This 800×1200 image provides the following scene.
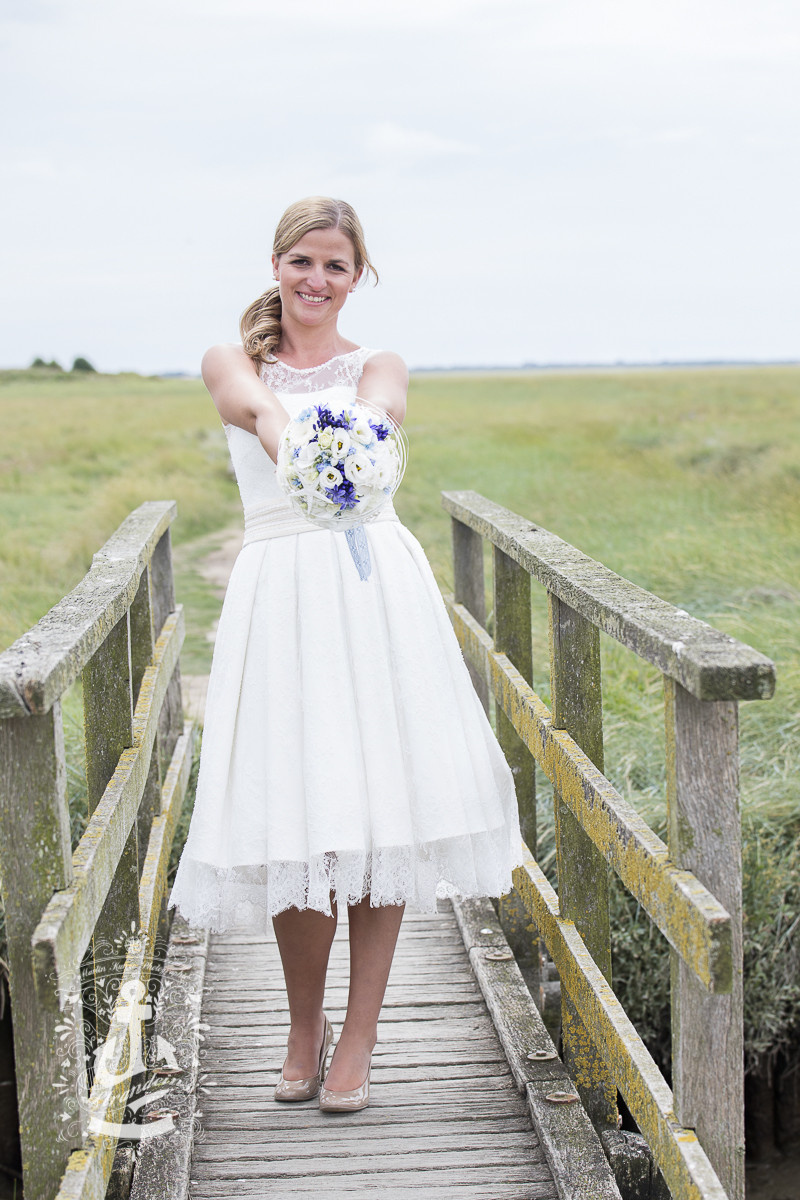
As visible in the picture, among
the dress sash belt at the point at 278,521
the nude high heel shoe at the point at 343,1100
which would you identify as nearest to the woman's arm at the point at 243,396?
the dress sash belt at the point at 278,521

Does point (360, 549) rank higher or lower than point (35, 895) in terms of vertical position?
higher

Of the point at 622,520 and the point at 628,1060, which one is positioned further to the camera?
the point at 622,520

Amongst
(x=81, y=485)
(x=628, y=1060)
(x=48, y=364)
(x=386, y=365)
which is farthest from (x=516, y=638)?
(x=48, y=364)

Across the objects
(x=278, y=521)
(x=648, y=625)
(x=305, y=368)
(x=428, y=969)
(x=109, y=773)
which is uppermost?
(x=305, y=368)

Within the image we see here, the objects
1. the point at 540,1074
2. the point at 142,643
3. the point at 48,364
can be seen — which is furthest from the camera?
the point at 48,364

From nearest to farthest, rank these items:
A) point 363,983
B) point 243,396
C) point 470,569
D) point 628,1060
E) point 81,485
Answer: point 628,1060
point 243,396
point 363,983
point 470,569
point 81,485

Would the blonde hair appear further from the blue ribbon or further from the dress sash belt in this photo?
the blue ribbon

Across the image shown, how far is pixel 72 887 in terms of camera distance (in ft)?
6.72

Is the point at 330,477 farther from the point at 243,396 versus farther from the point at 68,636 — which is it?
the point at 68,636

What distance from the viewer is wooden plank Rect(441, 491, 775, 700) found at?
1821 mm

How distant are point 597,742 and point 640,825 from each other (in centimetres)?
59

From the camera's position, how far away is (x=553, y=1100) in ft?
9.34

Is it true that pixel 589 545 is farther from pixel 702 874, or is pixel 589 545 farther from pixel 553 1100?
pixel 702 874

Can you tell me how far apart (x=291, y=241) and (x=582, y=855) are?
1590mm
